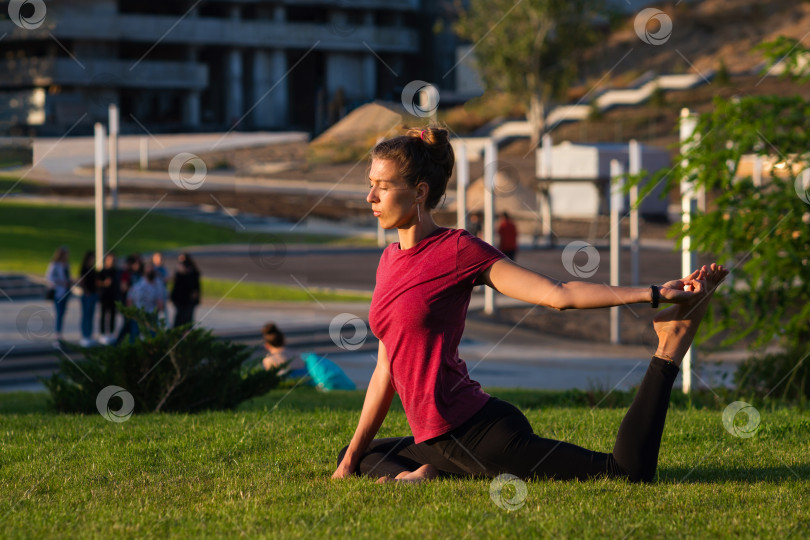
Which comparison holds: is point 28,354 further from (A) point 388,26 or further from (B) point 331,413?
(A) point 388,26

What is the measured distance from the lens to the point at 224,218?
4469 cm

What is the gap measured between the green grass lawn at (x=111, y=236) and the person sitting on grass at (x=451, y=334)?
71.6ft

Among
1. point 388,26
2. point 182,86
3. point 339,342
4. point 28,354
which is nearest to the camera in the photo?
point 28,354

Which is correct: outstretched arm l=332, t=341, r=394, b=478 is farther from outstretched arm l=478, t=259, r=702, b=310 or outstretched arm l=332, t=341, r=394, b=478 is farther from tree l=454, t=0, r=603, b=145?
tree l=454, t=0, r=603, b=145

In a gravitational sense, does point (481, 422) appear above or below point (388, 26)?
Answer: below

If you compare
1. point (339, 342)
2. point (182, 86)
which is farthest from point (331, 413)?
point (182, 86)

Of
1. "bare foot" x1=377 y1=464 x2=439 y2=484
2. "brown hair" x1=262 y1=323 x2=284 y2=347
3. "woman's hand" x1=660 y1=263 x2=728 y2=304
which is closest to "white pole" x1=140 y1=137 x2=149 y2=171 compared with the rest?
"brown hair" x1=262 y1=323 x2=284 y2=347

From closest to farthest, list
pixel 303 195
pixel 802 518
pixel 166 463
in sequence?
1. pixel 802 518
2. pixel 166 463
3. pixel 303 195

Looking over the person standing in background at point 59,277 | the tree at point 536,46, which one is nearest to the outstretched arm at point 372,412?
the person standing in background at point 59,277

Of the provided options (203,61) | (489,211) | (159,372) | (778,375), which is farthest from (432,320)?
(203,61)

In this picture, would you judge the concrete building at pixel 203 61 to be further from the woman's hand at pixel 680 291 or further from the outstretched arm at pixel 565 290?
the woman's hand at pixel 680 291

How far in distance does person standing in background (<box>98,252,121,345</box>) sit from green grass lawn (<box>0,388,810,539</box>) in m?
13.3

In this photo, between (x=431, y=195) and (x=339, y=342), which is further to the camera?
(x=339, y=342)

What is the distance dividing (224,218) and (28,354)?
26851 mm
